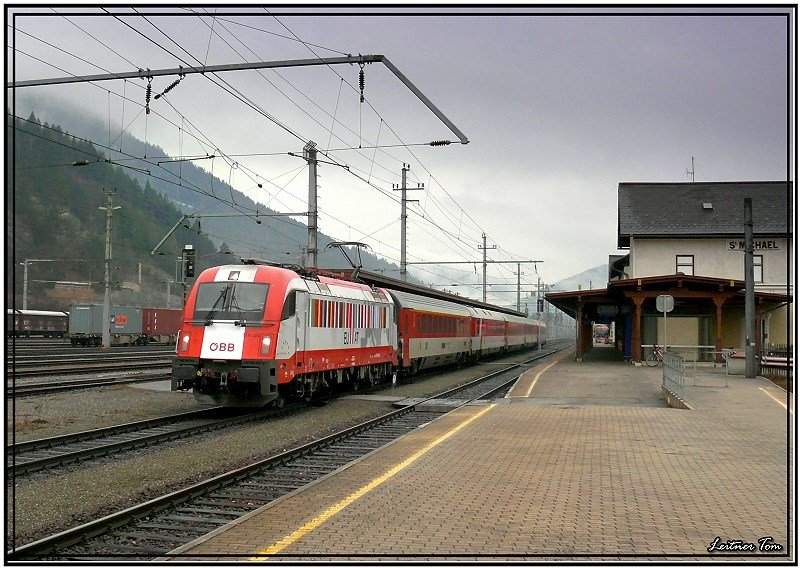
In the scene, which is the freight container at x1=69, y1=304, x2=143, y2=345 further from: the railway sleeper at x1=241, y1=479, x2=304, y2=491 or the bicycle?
the railway sleeper at x1=241, y1=479, x2=304, y2=491

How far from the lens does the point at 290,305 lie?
17.0 m

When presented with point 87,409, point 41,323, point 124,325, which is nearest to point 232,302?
point 87,409

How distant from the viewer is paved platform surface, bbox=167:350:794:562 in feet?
22.2

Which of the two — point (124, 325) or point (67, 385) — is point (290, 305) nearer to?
point (67, 385)

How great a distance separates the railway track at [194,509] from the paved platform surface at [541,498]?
693 millimetres

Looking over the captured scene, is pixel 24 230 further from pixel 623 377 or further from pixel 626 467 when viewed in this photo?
pixel 626 467

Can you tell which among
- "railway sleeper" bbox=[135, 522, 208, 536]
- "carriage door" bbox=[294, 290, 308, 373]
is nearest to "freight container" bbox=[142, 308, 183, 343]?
"carriage door" bbox=[294, 290, 308, 373]

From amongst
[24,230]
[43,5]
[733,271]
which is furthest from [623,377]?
[24,230]

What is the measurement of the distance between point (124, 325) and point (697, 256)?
41950 mm

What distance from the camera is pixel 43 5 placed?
19.6 ft

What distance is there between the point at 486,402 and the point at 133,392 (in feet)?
32.2

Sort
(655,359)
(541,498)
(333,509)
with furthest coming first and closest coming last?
(655,359)
(541,498)
(333,509)

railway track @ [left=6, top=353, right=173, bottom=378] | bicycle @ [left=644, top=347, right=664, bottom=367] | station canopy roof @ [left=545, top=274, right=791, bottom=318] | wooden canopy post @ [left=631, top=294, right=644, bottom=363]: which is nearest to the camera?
railway track @ [left=6, top=353, right=173, bottom=378]

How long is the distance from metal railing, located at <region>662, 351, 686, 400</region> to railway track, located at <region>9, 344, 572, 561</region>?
8.89 m
